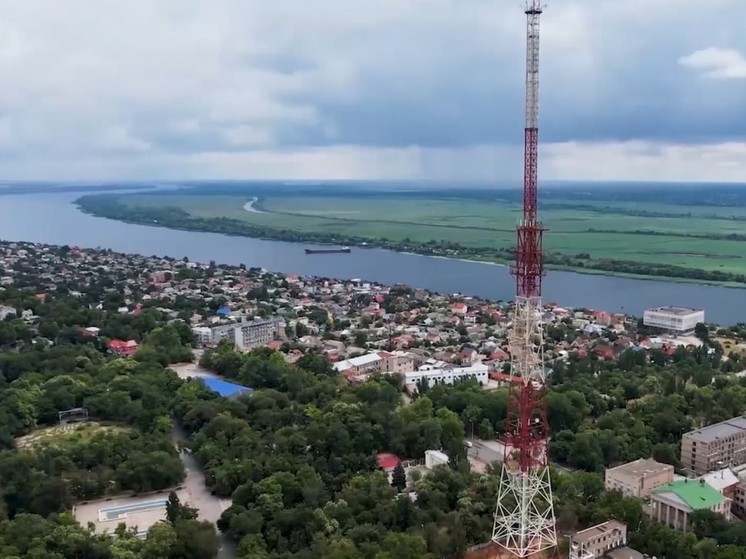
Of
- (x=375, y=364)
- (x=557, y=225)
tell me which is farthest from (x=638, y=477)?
(x=557, y=225)

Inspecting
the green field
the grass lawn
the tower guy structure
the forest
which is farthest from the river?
the tower guy structure

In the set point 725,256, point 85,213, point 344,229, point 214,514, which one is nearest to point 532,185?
point 214,514

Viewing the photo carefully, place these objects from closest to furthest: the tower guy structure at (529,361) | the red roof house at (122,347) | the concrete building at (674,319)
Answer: the tower guy structure at (529,361) < the red roof house at (122,347) < the concrete building at (674,319)

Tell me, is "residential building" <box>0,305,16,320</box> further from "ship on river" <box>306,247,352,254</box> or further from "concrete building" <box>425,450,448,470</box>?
"ship on river" <box>306,247,352,254</box>

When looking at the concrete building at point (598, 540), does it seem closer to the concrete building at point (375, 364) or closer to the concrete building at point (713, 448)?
the concrete building at point (713, 448)

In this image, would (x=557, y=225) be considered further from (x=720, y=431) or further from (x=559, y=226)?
(x=720, y=431)

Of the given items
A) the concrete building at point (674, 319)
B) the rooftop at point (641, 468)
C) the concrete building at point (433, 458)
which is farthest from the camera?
the concrete building at point (674, 319)

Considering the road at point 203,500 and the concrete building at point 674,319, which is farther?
the concrete building at point 674,319

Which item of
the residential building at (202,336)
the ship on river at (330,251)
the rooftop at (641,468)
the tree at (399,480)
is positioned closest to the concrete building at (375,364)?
the residential building at (202,336)
